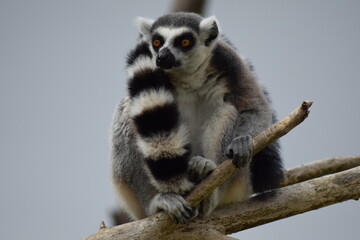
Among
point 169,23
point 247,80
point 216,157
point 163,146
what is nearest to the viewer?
point 163,146

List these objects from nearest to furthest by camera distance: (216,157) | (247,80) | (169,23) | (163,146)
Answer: (163,146), (216,157), (247,80), (169,23)

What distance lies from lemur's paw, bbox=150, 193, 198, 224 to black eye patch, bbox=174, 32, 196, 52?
1.51 m

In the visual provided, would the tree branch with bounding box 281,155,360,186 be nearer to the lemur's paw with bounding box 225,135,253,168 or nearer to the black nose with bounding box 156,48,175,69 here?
the lemur's paw with bounding box 225,135,253,168

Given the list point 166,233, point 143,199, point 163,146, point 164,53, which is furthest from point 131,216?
point 164,53

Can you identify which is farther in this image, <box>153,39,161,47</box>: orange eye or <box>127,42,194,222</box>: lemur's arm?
<box>153,39,161,47</box>: orange eye

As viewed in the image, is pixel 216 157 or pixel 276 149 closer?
pixel 216 157

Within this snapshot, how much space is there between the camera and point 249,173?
13.4 feet

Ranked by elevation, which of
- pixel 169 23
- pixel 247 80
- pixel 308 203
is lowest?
pixel 308 203

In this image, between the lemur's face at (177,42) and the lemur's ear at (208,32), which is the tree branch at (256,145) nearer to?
the lemur's face at (177,42)

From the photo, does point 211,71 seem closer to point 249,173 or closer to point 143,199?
point 249,173

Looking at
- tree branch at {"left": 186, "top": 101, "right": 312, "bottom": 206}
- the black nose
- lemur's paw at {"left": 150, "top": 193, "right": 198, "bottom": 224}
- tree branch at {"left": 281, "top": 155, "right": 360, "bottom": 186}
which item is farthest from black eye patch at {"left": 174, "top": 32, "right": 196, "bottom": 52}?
tree branch at {"left": 281, "top": 155, "right": 360, "bottom": 186}

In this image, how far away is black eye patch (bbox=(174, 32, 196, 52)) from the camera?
443 centimetres

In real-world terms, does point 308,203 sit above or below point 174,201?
below

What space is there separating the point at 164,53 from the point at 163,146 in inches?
39.8
